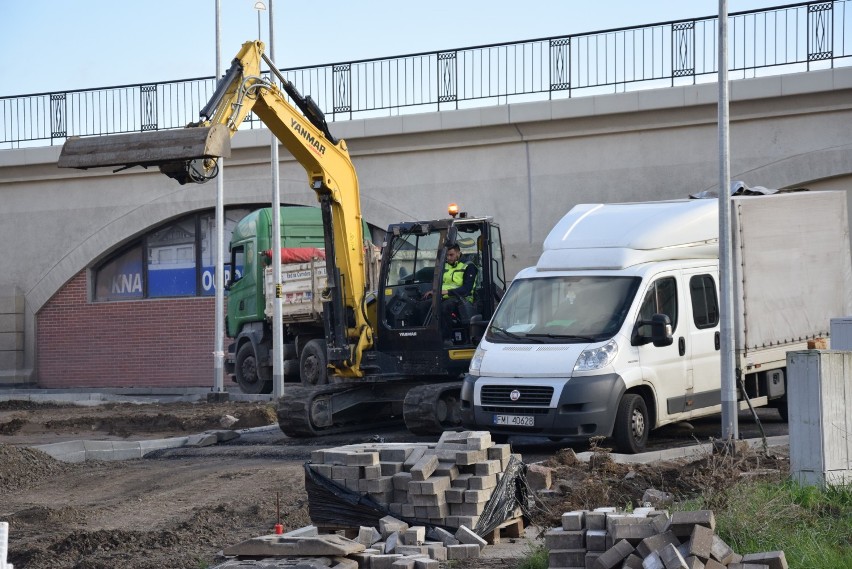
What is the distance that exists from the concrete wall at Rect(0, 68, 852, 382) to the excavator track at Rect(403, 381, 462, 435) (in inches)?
387

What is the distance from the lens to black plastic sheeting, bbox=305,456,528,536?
29.9ft

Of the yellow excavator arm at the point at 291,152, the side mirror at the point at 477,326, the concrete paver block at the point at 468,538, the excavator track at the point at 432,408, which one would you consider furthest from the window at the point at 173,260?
the concrete paver block at the point at 468,538

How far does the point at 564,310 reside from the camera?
14.1 metres

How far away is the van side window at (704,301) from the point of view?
1455 cm

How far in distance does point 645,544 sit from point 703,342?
775 cm

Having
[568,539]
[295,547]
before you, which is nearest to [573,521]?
[568,539]

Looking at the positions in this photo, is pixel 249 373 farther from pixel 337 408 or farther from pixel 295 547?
pixel 295 547

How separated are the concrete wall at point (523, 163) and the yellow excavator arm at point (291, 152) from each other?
866cm

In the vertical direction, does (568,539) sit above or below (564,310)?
below

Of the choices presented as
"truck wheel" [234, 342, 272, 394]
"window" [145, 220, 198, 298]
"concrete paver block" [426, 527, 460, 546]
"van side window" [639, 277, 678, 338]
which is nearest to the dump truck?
"truck wheel" [234, 342, 272, 394]

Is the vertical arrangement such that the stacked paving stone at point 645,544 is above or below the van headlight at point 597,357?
below

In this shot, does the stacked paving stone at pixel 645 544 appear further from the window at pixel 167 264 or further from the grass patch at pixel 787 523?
the window at pixel 167 264

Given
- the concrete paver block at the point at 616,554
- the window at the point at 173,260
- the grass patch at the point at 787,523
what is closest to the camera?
the concrete paver block at the point at 616,554

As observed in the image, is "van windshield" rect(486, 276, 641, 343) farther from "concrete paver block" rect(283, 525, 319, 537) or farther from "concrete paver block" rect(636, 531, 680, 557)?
"concrete paver block" rect(636, 531, 680, 557)
